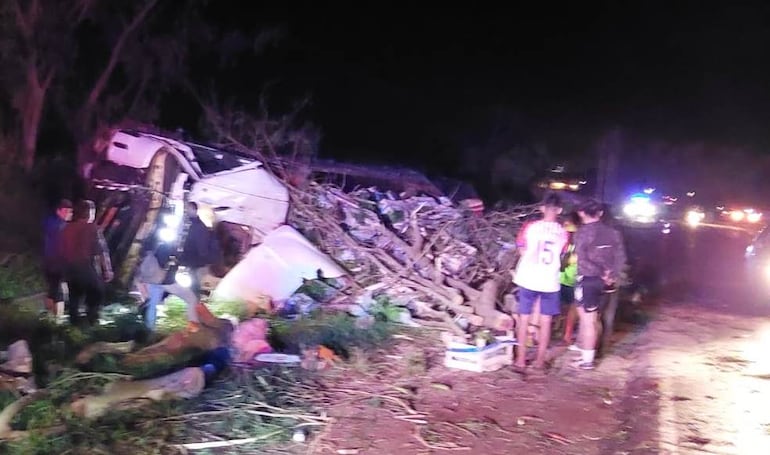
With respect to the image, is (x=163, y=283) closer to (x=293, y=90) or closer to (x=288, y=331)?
(x=288, y=331)

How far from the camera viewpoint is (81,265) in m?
9.14

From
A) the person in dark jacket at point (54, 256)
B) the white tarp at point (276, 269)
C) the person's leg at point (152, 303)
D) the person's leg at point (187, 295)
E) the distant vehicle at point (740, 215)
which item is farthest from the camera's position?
the distant vehicle at point (740, 215)

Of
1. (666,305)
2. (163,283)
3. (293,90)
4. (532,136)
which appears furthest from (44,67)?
(532,136)

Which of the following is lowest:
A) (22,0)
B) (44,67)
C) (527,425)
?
(527,425)

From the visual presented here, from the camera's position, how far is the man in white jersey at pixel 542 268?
26.7ft

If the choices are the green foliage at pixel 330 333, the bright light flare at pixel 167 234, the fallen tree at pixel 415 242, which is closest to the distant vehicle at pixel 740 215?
the fallen tree at pixel 415 242

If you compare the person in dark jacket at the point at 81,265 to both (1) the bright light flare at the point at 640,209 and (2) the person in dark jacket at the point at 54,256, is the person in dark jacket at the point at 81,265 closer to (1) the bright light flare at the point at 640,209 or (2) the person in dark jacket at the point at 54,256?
(2) the person in dark jacket at the point at 54,256

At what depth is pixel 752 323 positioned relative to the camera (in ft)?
38.9

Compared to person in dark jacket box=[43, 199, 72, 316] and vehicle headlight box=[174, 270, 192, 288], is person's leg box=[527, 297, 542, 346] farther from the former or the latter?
person in dark jacket box=[43, 199, 72, 316]

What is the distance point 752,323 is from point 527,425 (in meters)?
6.55

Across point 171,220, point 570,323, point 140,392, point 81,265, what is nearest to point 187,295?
point 81,265

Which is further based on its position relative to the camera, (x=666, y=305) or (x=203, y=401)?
(x=666, y=305)

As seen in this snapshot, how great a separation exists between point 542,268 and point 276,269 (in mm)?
3317

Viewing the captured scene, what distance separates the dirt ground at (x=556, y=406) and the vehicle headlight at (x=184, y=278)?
205 cm
